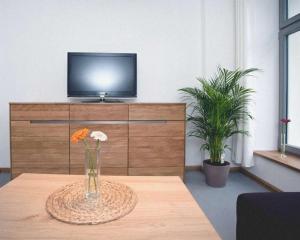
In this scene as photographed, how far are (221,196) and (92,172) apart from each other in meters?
1.89

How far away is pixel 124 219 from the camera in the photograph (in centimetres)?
98

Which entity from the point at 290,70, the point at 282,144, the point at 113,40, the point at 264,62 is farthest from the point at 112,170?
the point at 290,70

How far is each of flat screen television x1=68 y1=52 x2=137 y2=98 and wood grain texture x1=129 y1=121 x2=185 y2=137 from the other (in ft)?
1.69

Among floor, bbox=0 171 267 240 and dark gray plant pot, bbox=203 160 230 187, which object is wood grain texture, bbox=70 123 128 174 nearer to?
floor, bbox=0 171 267 240

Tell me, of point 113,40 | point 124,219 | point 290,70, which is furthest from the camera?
point 113,40

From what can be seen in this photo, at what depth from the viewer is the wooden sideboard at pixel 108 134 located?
280 centimetres

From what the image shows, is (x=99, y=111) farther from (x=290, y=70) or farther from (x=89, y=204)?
(x=290, y=70)

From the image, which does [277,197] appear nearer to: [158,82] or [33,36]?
[158,82]

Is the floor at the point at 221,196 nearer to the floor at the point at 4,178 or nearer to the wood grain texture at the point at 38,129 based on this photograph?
the floor at the point at 4,178

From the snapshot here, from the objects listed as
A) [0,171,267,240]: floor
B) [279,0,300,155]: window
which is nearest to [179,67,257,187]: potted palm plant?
[0,171,267,240]: floor

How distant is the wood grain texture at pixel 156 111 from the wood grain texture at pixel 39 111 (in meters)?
0.80

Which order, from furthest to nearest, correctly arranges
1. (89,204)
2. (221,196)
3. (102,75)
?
1. (102,75)
2. (221,196)
3. (89,204)

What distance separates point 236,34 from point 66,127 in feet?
8.41

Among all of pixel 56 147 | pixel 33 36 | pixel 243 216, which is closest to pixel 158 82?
pixel 56 147
